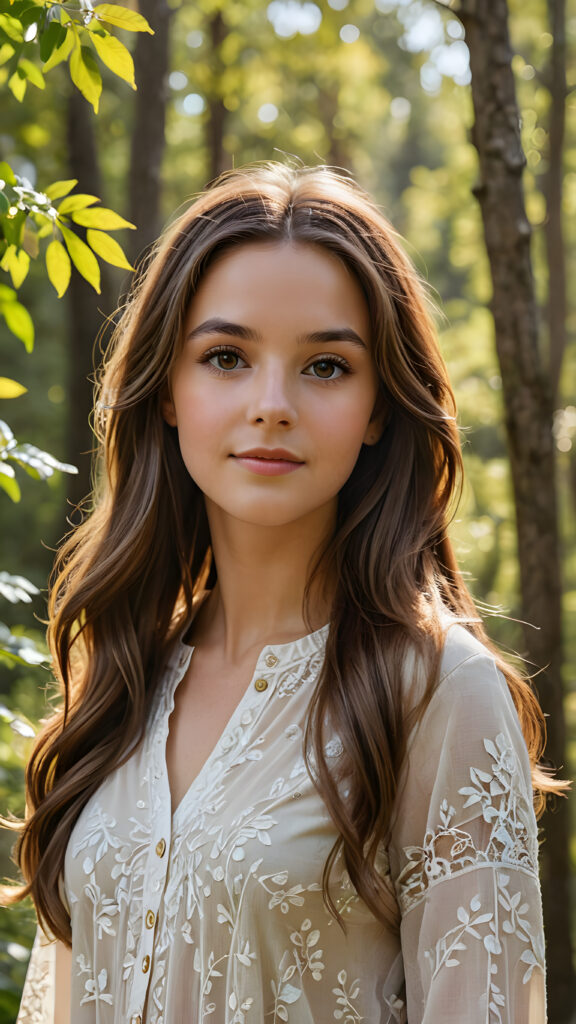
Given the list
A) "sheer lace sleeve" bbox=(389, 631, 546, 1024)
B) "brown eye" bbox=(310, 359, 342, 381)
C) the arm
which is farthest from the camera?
the arm

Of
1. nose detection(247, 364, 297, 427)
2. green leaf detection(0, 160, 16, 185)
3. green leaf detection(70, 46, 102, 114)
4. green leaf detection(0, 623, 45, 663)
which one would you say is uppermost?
green leaf detection(70, 46, 102, 114)

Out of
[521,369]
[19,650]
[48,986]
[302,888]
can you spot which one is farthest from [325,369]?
[521,369]

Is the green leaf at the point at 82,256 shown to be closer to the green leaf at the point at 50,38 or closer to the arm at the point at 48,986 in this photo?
the green leaf at the point at 50,38

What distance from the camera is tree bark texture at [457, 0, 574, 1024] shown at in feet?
11.3

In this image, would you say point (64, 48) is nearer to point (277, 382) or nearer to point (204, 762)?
point (277, 382)

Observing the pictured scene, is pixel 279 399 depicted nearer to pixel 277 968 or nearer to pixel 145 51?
pixel 277 968

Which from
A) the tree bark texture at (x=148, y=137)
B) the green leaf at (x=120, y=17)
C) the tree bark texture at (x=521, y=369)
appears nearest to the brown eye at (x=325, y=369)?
the green leaf at (x=120, y=17)

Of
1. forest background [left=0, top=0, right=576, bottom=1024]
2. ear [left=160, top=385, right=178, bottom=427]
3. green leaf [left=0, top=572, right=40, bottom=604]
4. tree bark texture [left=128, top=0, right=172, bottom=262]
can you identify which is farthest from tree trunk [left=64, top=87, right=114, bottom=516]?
ear [left=160, top=385, right=178, bottom=427]

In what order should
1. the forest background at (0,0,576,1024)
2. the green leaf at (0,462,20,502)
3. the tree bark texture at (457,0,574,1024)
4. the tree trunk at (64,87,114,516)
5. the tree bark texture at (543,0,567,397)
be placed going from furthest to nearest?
the tree bark texture at (543,0,567,397) → the tree trunk at (64,87,114,516) → the forest background at (0,0,576,1024) → the tree bark texture at (457,0,574,1024) → the green leaf at (0,462,20,502)

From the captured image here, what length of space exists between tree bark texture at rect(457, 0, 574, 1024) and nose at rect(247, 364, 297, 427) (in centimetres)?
190

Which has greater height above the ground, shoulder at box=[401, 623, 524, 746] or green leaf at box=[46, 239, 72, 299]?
green leaf at box=[46, 239, 72, 299]

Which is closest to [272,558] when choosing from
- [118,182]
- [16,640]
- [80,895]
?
[16,640]

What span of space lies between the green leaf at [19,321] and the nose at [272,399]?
43 cm

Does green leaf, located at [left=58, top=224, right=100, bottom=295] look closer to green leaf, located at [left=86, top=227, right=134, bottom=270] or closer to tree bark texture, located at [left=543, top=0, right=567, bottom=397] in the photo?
green leaf, located at [left=86, top=227, right=134, bottom=270]
